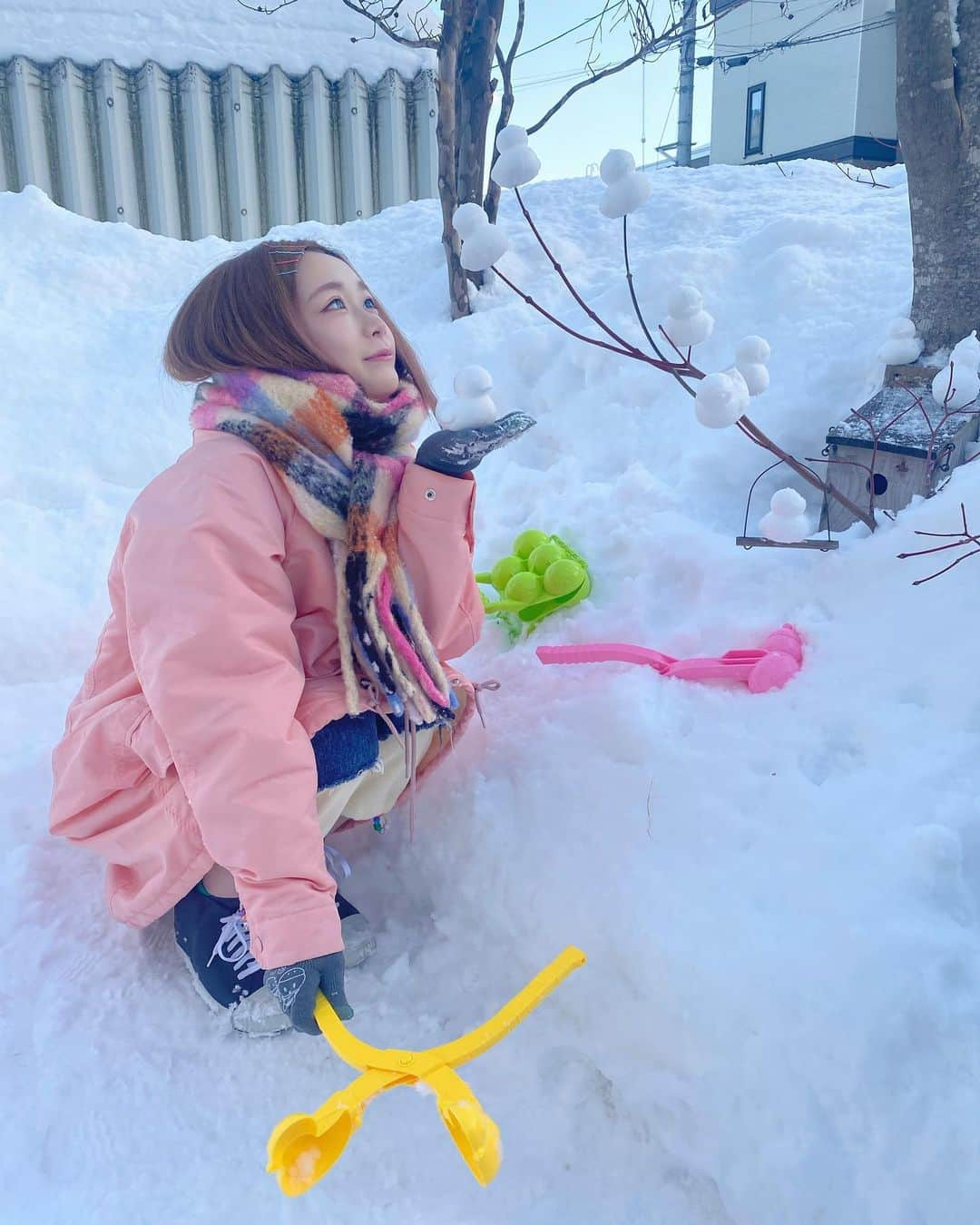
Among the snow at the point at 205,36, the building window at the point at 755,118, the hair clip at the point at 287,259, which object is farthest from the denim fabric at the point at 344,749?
the building window at the point at 755,118

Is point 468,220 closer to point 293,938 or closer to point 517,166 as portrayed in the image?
point 517,166

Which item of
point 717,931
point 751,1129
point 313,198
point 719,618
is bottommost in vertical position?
point 751,1129

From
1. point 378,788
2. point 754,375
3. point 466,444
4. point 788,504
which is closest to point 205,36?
point 754,375

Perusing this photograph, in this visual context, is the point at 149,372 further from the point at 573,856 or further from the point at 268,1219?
the point at 268,1219

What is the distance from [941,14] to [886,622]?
1468mm

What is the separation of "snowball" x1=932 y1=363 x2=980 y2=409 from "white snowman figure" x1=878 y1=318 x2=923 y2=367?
0.35m

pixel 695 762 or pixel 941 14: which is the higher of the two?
pixel 941 14

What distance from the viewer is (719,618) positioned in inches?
70.0

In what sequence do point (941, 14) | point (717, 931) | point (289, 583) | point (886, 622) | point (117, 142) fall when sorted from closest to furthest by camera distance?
point (717, 931) → point (289, 583) → point (886, 622) → point (941, 14) → point (117, 142)

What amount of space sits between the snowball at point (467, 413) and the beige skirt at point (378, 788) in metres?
0.49

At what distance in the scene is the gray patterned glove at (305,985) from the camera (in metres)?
1.07

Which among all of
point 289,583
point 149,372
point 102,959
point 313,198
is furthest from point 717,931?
point 313,198

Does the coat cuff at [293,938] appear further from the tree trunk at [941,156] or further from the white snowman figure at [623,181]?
the tree trunk at [941,156]

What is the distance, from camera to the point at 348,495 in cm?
128
